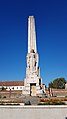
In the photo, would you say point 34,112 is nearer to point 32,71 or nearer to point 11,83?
point 32,71

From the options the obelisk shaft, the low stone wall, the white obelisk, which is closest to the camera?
the low stone wall

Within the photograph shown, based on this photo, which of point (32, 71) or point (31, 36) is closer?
point (32, 71)

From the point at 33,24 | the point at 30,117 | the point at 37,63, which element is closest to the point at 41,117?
the point at 30,117

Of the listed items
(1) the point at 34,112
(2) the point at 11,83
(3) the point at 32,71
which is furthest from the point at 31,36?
(2) the point at 11,83

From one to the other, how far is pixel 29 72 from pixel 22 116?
22577mm

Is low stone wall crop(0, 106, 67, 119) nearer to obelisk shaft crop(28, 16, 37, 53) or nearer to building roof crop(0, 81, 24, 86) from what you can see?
obelisk shaft crop(28, 16, 37, 53)

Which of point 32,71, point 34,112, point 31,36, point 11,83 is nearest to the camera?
point 34,112

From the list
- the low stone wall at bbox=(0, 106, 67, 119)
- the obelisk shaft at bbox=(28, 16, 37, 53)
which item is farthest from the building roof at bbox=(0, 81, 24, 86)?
the low stone wall at bbox=(0, 106, 67, 119)

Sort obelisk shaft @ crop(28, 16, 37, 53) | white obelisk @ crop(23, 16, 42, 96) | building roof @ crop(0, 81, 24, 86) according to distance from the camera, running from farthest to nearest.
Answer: building roof @ crop(0, 81, 24, 86), obelisk shaft @ crop(28, 16, 37, 53), white obelisk @ crop(23, 16, 42, 96)

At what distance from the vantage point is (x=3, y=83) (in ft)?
264

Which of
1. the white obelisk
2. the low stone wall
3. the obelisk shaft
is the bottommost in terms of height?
the low stone wall

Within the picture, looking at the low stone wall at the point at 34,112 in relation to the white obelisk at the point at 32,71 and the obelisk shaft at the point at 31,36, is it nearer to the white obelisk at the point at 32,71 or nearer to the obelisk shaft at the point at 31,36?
the white obelisk at the point at 32,71

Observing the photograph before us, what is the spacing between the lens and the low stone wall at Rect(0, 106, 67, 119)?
1499 centimetres

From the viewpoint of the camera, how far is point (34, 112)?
15.2 meters
